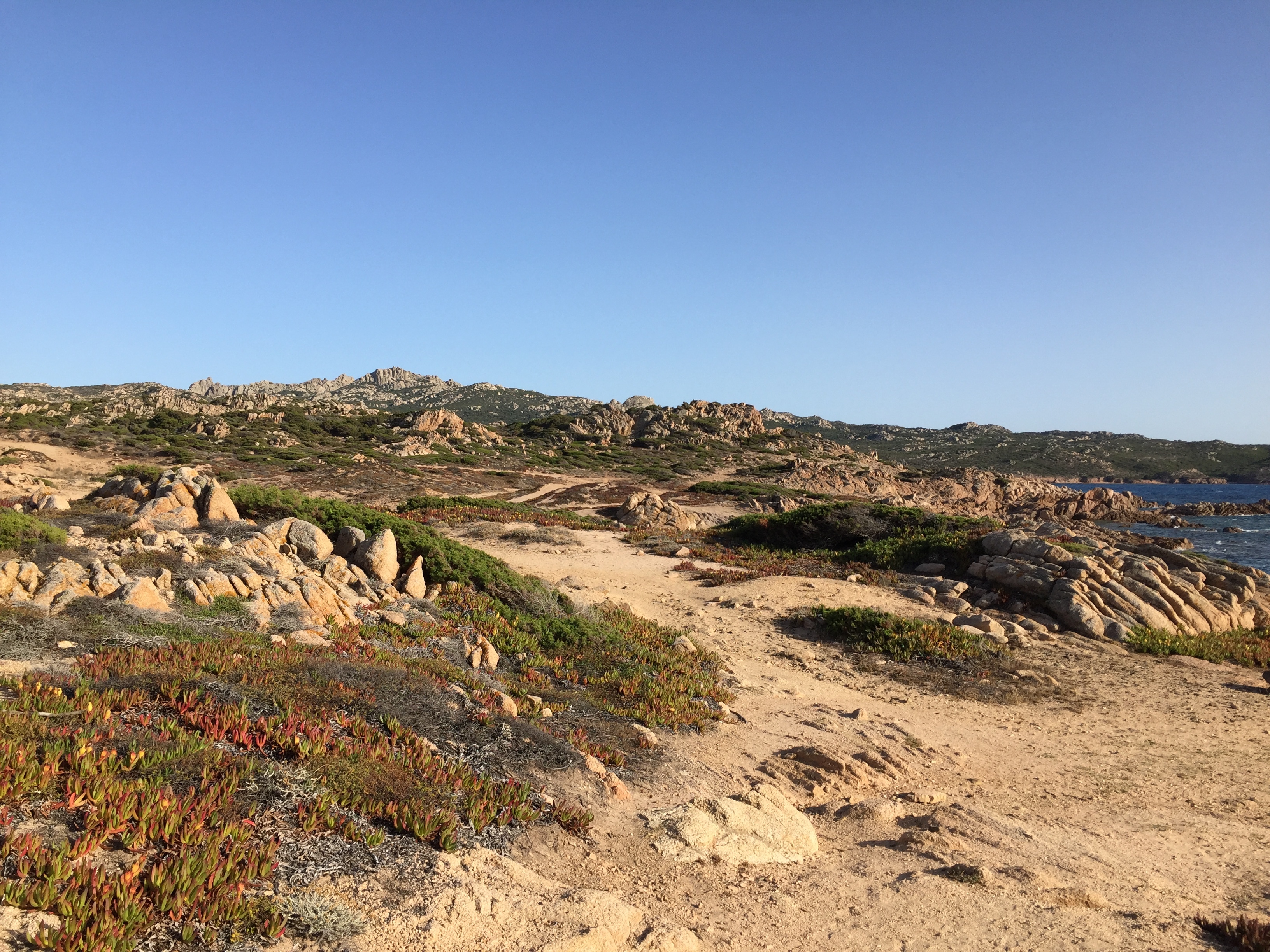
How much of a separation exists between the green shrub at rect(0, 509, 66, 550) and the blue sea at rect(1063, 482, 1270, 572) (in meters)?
43.5

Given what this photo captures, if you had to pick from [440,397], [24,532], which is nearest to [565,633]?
[24,532]

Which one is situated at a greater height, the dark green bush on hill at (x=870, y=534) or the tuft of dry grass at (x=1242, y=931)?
the dark green bush on hill at (x=870, y=534)

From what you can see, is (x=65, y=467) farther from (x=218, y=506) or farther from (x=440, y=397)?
(x=440, y=397)

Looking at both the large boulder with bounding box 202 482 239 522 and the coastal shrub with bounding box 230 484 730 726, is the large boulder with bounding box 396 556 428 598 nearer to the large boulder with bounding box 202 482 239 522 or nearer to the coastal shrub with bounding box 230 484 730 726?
the coastal shrub with bounding box 230 484 730 726

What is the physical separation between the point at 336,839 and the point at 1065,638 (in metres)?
16.4

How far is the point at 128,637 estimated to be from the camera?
29.7 ft

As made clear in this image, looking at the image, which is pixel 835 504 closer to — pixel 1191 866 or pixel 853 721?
pixel 853 721

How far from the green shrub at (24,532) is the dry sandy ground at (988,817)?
11.4 m

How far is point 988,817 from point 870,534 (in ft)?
65.2

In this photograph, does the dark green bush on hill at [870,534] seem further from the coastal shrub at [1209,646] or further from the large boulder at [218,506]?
the large boulder at [218,506]

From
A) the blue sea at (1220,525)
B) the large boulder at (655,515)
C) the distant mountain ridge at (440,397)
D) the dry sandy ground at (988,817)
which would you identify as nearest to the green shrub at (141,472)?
the dry sandy ground at (988,817)

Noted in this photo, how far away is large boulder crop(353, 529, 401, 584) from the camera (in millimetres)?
15227

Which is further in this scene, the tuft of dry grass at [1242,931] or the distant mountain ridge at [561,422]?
the distant mountain ridge at [561,422]

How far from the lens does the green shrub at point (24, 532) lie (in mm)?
11984
